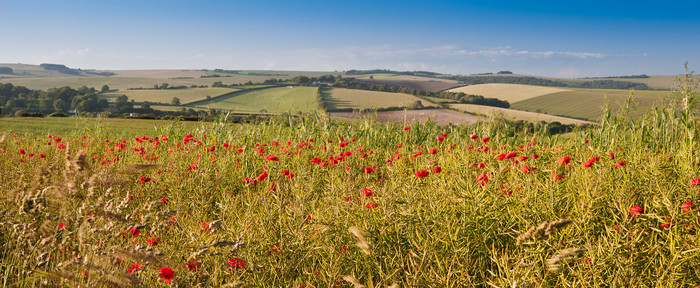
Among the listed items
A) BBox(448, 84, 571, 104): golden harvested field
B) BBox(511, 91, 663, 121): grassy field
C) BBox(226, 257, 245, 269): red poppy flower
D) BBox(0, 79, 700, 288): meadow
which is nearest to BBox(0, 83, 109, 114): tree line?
BBox(0, 79, 700, 288): meadow

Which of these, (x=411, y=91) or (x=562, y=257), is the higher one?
(x=411, y=91)

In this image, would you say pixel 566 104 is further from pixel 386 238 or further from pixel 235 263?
pixel 235 263

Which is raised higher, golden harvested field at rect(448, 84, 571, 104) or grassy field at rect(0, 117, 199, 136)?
golden harvested field at rect(448, 84, 571, 104)

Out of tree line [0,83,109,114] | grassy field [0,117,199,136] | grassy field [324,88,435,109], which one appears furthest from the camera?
tree line [0,83,109,114]

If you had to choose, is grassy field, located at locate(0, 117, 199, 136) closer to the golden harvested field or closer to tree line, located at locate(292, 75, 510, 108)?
tree line, located at locate(292, 75, 510, 108)

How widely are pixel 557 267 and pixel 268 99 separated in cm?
6022

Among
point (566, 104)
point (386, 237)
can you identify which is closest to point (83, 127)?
point (386, 237)

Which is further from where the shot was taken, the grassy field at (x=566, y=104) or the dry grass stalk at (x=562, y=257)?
the grassy field at (x=566, y=104)

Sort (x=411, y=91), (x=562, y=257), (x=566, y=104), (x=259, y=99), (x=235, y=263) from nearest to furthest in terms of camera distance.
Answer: (x=562, y=257), (x=235, y=263), (x=566, y=104), (x=259, y=99), (x=411, y=91)

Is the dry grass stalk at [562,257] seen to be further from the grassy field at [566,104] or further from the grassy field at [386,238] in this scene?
the grassy field at [566,104]

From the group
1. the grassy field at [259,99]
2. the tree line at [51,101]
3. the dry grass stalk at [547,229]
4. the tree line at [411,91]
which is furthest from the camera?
the tree line at [411,91]

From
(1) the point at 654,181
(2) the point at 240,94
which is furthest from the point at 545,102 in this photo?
(1) the point at 654,181

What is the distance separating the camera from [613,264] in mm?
2033

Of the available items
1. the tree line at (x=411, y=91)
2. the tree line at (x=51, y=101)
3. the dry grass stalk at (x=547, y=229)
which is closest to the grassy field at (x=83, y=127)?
the dry grass stalk at (x=547, y=229)
